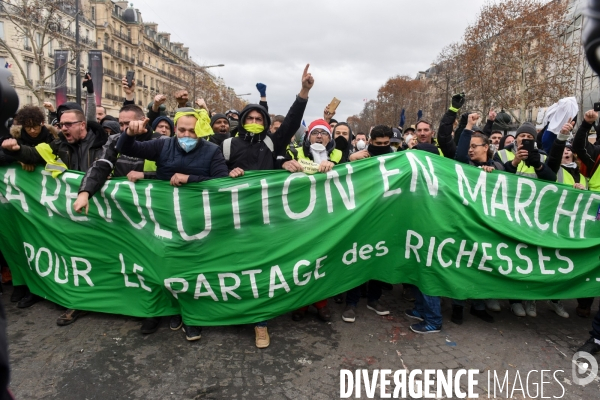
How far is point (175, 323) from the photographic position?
155 inches

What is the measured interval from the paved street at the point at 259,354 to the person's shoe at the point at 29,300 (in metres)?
0.09

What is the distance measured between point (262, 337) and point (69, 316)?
193 cm

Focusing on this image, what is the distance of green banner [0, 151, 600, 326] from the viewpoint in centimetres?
368

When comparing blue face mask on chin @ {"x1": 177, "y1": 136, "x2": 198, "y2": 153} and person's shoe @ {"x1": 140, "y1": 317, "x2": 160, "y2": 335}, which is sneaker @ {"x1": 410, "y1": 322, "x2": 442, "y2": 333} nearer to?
person's shoe @ {"x1": 140, "y1": 317, "x2": 160, "y2": 335}

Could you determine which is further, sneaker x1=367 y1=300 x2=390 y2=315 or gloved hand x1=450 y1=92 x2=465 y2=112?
gloved hand x1=450 y1=92 x2=465 y2=112

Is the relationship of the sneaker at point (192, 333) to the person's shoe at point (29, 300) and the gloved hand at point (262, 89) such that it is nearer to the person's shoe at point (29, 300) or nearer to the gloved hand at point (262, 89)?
the person's shoe at point (29, 300)

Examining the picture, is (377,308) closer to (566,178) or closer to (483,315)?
(483,315)

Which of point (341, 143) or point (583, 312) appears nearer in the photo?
point (583, 312)

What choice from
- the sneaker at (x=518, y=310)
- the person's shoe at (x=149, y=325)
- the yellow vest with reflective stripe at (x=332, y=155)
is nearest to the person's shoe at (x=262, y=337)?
the person's shoe at (x=149, y=325)

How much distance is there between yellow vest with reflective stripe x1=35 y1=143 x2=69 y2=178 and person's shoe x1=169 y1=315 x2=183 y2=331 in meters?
1.80

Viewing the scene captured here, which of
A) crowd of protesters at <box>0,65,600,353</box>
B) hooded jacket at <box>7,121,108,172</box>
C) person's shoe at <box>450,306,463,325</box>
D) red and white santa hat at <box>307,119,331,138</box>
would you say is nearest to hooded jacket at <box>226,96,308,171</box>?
crowd of protesters at <box>0,65,600,353</box>

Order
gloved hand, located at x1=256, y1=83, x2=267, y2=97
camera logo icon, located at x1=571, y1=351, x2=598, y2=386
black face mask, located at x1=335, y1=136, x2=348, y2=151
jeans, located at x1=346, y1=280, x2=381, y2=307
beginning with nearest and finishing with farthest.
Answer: camera logo icon, located at x1=571, y1=351, x2=598, y2=386 < jeans, located at x1=346, y1=280, x2=381, y2=307 < gloved hand, located at x1=256, y1=83, x2=267, y2=97 < black face mask, located at x1=335, y1=136, x2=348, y2=151

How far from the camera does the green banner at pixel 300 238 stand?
368 cm

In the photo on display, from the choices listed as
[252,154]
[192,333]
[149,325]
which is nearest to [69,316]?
[149,325]
